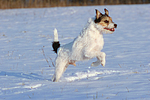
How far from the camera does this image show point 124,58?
26.5 feet

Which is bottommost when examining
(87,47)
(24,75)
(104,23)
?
(24,75)

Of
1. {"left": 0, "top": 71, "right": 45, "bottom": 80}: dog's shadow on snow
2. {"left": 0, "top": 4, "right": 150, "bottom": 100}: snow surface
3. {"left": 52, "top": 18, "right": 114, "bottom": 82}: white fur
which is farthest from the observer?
{"left": 0, "top": 71, "right": 45, "bottom": 80}: dog's shadow on snow

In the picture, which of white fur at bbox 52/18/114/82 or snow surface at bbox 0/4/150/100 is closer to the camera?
snow surface at bbox 0/4/150/100

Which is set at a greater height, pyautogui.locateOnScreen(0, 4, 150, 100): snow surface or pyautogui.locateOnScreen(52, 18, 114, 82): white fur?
pyautogui.locateOnScreen(52, 18, 114, 82): white fur

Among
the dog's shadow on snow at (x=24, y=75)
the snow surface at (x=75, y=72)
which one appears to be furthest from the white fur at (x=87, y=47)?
the dog's shadow on snow at (x=24, y=75)

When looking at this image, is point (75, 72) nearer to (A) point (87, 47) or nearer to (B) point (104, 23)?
(A) point (87, 47)

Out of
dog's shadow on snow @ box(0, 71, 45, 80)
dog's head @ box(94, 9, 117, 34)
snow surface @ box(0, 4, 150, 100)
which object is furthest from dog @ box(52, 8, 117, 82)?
dog's shadow on snow @ box(0, 71, 45, 80)

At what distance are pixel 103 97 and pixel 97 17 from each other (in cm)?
189

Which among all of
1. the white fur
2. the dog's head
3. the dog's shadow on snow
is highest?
the dog's head

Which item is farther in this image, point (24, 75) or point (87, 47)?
point (24, 75)

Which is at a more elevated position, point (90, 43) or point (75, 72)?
point (90, 43)

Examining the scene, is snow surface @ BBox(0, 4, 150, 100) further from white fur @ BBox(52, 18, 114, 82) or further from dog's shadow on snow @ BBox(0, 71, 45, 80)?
white fur @ BBox(52, 18, 114, 82)

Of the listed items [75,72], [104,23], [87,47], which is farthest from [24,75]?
[104,23]

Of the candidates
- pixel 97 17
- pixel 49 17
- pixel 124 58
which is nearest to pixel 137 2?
pixel 49 17
